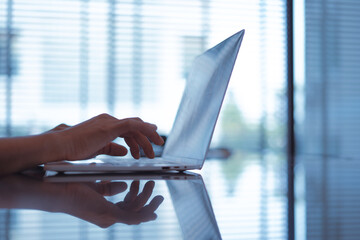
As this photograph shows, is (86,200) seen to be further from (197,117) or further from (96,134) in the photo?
(197,117)

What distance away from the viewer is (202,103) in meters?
0.79

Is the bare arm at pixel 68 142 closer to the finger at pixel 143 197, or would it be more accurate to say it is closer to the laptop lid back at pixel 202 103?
the laptop lid back at pixel 202 103

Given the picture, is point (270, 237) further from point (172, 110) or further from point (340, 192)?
point (172, 110)

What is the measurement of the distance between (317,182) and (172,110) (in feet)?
5.60

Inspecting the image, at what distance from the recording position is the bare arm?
0.63 metres

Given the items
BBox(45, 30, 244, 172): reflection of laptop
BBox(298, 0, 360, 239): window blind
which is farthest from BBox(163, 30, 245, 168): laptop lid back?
BBox(298, 0, 360, 239): window blind

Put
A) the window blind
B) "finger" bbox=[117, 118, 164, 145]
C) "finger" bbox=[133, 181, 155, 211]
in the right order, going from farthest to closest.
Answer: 1. the window blind
2. "finger" bbox=[117, 118, 164, 145]
3. "finger" bbox=[133, 181, 155, 211]

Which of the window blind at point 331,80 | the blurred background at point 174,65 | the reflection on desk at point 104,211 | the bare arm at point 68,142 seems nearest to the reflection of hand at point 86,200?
the reflection on desk at point 104,211

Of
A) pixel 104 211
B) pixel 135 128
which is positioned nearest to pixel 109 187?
pixel 104 211

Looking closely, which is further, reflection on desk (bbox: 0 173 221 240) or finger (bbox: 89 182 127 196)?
finger (bbox: 89 182 127 196)

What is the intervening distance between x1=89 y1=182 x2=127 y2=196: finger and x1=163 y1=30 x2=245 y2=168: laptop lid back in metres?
0.21

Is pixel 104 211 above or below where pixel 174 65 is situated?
below

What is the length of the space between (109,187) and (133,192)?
6cm

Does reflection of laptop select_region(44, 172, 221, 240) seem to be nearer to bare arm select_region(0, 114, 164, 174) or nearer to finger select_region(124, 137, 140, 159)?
bare arm select_region(0, 114, 164, 174)
